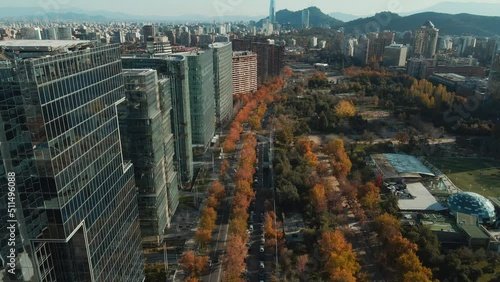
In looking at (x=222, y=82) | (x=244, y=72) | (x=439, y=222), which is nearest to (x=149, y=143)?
(x=439, y=222)

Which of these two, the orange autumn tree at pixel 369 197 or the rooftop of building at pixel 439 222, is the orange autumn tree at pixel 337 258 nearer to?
the orange autumn tree at pixel 369 197

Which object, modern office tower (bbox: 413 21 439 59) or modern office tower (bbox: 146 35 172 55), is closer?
modern office tower (bbox: 146 35 172 55)

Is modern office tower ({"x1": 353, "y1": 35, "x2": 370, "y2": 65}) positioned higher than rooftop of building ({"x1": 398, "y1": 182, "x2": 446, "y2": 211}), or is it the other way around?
modern office tower ({"x1": 353, "y1": 35, "x2": 370, "y2": 65})

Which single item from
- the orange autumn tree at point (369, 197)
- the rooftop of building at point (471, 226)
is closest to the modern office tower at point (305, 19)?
the orange autumn tree at point (369, 197)

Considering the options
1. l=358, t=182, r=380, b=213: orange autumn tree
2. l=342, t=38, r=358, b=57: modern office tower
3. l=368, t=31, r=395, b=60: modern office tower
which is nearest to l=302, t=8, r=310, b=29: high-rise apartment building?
l=342, t=38, r=358, b=57: modern office tower

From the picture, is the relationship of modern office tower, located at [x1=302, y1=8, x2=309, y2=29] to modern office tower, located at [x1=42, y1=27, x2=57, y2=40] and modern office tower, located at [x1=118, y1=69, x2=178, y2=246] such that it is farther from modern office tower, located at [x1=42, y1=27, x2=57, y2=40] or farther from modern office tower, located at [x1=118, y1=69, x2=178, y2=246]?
modern office tower, located at [x1=118, y1=69, x2=178, y2=246]

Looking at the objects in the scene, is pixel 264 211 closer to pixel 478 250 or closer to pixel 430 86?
pixel 478 250

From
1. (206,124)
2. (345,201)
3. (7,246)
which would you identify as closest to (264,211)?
(345,201)
